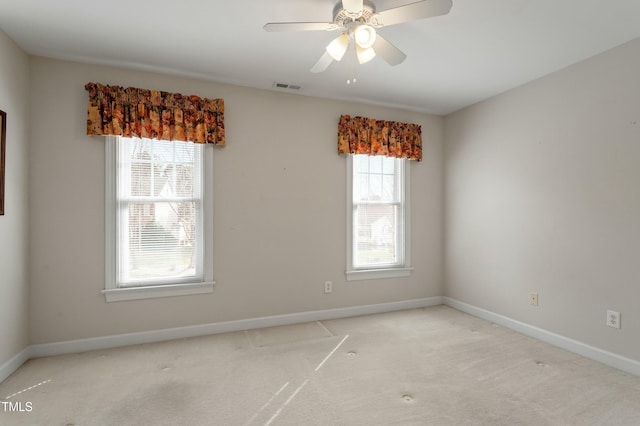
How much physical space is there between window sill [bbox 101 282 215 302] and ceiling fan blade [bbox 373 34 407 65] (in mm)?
2563

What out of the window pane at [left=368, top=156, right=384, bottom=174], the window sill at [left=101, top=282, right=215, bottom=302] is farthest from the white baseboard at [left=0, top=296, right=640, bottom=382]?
the window pane at [left=368, top=156, right=384, bottom=174]

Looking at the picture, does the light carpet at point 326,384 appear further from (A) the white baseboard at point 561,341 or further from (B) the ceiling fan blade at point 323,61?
(B) the ceiling fan blade at point 323,61

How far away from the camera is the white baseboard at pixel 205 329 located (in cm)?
281

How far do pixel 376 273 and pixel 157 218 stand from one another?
8.26 ft

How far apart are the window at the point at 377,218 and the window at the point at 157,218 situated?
165cm

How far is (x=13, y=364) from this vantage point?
2.49m

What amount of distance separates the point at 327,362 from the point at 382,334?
2.77ft

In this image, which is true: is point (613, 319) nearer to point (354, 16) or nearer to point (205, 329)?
point (354, 16)

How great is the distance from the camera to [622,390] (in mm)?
2275

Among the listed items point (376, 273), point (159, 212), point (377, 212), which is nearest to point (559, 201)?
point (377, 212)

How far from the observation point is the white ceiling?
214 cm

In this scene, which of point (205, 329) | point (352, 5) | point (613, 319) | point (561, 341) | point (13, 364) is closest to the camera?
point (352, 5)

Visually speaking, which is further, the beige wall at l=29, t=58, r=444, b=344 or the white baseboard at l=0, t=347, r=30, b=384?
the beige wall at l=29, t=58, r=444, b=344

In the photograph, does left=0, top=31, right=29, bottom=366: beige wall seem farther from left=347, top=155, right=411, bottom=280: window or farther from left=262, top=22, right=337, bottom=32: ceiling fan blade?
Result: left=347, top=155, right=411, bottom=280: window
